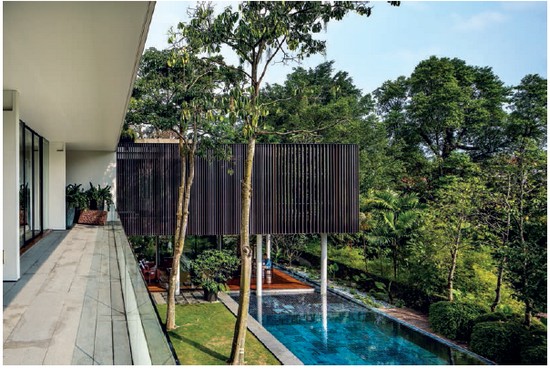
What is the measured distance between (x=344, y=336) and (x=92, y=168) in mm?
8560

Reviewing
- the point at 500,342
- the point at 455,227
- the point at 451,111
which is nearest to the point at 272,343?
the point at 500,342

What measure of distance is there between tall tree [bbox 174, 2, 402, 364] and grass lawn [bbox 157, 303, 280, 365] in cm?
58

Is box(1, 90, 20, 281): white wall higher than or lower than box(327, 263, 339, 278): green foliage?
higher

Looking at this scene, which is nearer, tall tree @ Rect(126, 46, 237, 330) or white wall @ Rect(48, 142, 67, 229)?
white wall @ Rect(48, 142, 67, 229)

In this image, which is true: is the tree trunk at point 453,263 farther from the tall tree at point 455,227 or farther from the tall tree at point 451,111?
the tall tree at point 451,111

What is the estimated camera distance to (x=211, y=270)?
13523mm

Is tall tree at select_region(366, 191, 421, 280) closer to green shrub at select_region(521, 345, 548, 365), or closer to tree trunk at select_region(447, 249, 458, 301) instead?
tree trunk at select_region(447, 249, 458, 301)

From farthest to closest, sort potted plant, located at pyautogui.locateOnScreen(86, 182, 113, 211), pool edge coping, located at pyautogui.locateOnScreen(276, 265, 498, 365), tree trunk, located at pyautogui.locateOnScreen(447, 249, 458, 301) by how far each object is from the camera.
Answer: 1. tree trunk, located at pyautogui.locateOnScreen(447, 249, 458, 301)
2. potted plant, located at pyautogui.locateOnScreen(86, 182, 113, 211)
3. pool edge coping, located at pyautogui.locateOnScreen(276, 265, 498, 365)

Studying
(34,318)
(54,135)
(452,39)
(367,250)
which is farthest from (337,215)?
(452,39)

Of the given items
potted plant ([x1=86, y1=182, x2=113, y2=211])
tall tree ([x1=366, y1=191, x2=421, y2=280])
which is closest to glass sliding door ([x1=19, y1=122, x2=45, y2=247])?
potted plant ([x1=86, y1=182, x2=113, y2=211])

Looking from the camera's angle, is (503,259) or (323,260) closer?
(503,259)

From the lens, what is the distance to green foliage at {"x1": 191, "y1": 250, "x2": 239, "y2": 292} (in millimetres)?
13328

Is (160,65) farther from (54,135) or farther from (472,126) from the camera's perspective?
(472,126)

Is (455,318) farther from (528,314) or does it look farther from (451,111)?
(451,111)
